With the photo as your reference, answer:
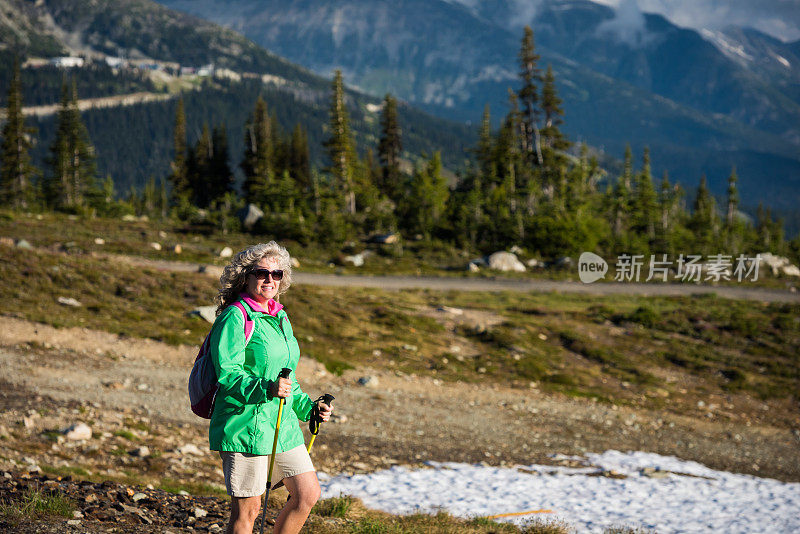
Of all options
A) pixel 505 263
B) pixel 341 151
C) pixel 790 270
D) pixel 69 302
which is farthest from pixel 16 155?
pixel 790 270

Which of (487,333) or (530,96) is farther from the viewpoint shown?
(530,96)

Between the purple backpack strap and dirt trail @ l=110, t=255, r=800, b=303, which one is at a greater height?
the purple backpack strap

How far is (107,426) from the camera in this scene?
1066 cm

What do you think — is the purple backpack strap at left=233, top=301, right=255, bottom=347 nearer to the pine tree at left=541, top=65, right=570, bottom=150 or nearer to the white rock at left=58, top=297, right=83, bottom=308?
the white rock at left=58, top=297, right=83, bottom=308

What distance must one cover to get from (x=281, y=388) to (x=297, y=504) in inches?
36.9

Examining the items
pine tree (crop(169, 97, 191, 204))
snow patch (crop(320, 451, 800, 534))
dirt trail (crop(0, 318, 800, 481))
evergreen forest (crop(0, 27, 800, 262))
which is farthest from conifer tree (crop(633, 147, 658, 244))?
pine tree (crop(169, 97, 191, 204))

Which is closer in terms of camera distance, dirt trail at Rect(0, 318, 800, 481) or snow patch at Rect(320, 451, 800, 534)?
snow patch at Rect(320, 451, 800, 534)

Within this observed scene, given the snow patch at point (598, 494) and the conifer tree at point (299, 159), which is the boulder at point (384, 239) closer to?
the conifer tree at point (299, 159)

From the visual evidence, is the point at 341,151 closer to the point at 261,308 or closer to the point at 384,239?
the point at 384,239

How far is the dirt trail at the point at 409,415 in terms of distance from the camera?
39.7ft

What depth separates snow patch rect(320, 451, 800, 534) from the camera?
30.2 feet

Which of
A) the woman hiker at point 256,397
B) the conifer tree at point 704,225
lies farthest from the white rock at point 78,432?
the conifer tree at point 704,225

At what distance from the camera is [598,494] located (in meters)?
10.5

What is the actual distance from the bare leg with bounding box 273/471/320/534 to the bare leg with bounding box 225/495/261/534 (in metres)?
0.19
